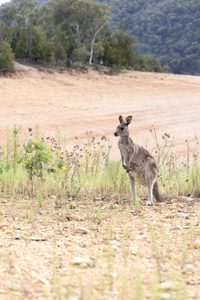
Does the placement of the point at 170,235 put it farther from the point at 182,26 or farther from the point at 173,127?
the point at 182,26

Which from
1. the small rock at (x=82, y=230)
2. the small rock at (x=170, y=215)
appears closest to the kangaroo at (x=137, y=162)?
the small rock at (x=170, y=215)

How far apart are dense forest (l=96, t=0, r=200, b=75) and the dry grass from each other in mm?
60036

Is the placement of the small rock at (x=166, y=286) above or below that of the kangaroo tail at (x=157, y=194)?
below

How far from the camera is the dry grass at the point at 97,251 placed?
2.83 m

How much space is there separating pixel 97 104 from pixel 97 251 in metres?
17.8

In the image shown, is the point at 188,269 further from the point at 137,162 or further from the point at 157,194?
the point at 157,194

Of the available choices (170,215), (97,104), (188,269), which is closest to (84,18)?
(97,104)

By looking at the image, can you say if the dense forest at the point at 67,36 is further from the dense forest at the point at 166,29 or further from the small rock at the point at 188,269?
the small rock at the point at 188,269

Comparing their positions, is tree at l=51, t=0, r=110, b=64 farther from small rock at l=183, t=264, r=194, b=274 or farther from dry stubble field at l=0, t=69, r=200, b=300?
small rock at l=183, t=264, r=194, b=274

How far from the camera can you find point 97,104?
A: 69.8 feet

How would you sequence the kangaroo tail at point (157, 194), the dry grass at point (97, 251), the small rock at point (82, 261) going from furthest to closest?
the kangaroo tail at point (157, 194), the small rock at point (82, 261), the dry grass at point (97, 251)

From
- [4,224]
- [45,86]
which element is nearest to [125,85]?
[45,86]

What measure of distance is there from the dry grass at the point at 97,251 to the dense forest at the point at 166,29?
60036mm

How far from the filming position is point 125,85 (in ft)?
93.0
